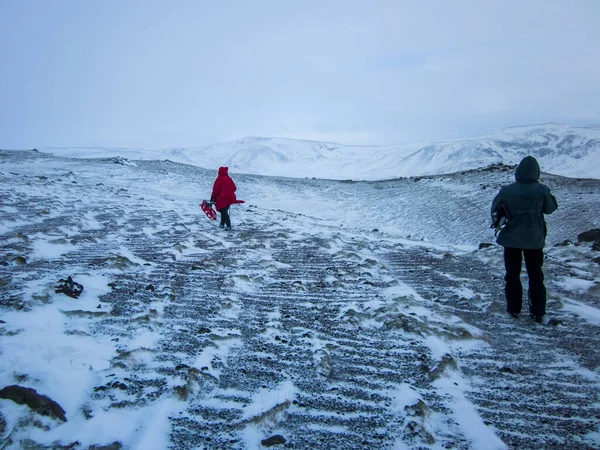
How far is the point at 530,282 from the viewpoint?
4461 millimetres

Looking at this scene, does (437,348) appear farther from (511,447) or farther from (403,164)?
(403,164)

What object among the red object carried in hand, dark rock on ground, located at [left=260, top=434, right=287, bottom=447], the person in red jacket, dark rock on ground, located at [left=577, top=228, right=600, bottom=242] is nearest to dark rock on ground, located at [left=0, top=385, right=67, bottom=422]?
dark rock on ground, located at [left=260, top=434, right=287, bottom=447]

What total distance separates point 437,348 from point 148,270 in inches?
166

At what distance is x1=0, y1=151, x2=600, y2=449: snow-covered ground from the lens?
95.7 inches

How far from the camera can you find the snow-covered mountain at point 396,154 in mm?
61500

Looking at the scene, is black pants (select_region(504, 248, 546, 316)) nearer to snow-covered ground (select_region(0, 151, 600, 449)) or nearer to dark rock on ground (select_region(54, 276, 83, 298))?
snow-covered ground (select_region(0, 151, 600, 449))

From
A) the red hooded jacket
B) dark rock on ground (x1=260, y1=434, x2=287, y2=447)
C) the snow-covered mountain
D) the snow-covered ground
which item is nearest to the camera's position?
dark rock on ground (x1=260, y1=434, x2=287, y2=447)

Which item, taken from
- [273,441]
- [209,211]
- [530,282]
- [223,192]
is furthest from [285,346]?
[209,211]

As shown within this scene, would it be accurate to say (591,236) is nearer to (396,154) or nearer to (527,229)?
(527,229)

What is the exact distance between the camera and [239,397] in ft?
9.05

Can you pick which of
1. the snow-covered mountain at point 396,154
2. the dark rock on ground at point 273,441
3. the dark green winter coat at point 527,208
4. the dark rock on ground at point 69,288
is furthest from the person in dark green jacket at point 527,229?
the snow-covered mountain at point 396,154

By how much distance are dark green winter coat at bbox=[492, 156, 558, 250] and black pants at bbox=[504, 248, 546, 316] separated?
5.5 inches

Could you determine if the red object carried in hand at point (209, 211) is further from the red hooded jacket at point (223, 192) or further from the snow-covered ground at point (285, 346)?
the snow-covered ground at point (285, 346)

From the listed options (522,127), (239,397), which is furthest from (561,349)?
(522,127)
